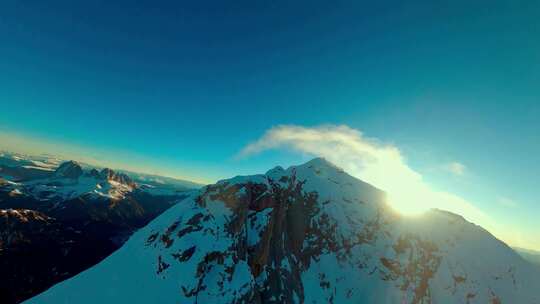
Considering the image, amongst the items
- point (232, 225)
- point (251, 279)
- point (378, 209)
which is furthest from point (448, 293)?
point (232, 225)

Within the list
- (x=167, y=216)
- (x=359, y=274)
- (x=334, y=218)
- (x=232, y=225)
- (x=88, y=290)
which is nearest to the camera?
(x=88, y=290)

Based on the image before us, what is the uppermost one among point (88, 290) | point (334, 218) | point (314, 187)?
point (314, 187)

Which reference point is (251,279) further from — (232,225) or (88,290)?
(88,290)

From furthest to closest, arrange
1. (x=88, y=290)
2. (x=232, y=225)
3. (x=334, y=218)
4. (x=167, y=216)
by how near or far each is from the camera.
→ 1. (x=167, y=216)
2. (x=334, y=218)
3. (x=232, y=225)
4. (x=88, y=290)

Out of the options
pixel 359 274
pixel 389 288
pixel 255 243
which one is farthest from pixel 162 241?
pixel 389 288

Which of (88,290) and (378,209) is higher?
(378,209)

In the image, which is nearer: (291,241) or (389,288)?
(389,288)

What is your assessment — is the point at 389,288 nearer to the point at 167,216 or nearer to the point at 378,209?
the point at 378,209
